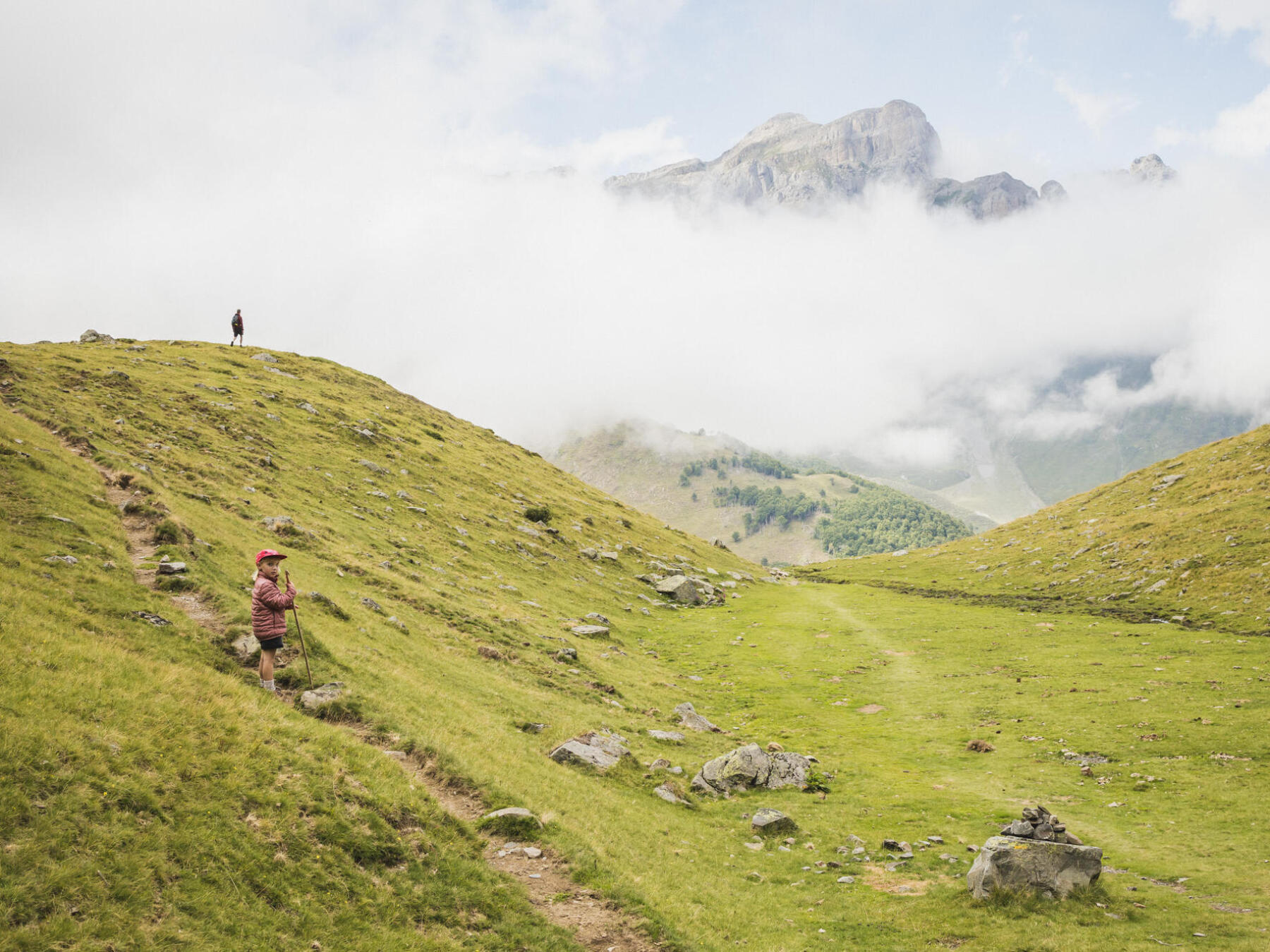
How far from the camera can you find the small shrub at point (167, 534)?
2895 centimetres

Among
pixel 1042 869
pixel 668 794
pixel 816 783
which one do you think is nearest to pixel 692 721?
pixel 816 783

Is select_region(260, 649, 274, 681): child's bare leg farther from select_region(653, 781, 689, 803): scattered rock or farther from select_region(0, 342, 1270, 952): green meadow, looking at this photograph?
select_region(653, 781, 689, 803): scattered rock

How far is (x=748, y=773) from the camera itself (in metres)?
30.5

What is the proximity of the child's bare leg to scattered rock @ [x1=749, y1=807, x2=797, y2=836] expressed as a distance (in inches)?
758

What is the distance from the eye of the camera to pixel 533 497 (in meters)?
93.9

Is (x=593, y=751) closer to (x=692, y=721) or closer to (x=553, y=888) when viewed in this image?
(x=553, y=888)

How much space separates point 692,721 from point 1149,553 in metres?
71.9

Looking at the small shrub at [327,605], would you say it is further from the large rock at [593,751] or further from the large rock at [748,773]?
the large rock at [748,773]

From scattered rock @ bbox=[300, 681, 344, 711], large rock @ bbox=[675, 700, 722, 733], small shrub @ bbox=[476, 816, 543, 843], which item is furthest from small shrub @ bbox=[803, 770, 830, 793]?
scattered rock @ bbox=[300, 681, 344, 711]

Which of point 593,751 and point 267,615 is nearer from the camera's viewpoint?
point 267,615

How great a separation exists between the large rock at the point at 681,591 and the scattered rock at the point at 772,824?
5500 cm

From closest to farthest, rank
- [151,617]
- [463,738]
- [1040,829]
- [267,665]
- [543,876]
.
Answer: [543,876]
[1040,829]
[267,665]
[151,617]
[463,738]

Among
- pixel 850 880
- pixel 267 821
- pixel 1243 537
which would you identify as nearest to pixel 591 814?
pixel 850 880

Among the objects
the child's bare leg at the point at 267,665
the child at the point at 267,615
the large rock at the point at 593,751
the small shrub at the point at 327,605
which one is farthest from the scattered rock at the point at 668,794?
the small shrub at the point at 327,605
